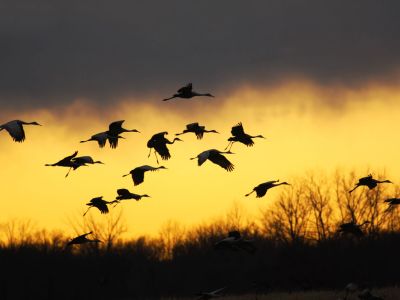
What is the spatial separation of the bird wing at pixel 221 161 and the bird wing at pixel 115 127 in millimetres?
2198

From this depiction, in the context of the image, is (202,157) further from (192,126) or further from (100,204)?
(100,204)

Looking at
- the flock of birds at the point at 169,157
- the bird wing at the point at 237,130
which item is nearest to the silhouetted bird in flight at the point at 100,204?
the flock of birds at the point at 169,157

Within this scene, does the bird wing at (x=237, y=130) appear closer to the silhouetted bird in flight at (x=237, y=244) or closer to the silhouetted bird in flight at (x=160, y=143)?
the silhouetted bird in flight at (x=160, y=143)

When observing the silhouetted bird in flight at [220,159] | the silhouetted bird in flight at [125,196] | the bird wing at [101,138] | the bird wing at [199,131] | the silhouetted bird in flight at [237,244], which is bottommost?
the silhouetted bird in flight at [237,244]

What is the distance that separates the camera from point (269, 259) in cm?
6669

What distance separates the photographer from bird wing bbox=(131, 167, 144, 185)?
19.8 m

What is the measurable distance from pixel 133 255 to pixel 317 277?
37073 millimetres

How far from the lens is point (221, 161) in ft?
64.9

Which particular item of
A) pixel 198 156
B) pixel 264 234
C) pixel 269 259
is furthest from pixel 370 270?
pixel 198 156

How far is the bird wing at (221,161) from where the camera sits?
1950 cm

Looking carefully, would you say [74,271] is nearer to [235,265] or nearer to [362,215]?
[235,265]

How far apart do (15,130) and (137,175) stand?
3.78 meters

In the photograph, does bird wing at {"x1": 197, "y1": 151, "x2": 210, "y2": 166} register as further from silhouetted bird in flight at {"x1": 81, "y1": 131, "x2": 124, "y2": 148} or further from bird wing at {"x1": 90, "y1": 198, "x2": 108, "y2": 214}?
bird wing at {"x1": 90, "y1": 198, "x2": 108, "y2": 214}

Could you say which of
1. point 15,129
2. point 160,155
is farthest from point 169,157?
point 15,129
